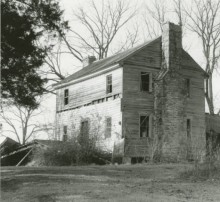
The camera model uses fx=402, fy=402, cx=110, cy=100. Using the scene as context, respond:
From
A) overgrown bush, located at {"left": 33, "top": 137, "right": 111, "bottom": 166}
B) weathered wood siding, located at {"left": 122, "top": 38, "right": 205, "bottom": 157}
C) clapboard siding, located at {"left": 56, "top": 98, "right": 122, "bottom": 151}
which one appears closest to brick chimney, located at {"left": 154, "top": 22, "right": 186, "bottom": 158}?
weathered wood siding, located at {"left": 122, "top": 38, "right": 205, "bottom": 157}

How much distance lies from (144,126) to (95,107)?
4.30 metres

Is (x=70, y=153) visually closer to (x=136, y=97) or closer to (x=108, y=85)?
(x=136, y=97)

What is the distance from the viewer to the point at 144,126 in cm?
2706

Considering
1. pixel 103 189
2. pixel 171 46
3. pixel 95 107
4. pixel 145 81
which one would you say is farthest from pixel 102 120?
pixel 103 189

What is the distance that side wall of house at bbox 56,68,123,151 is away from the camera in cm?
2659

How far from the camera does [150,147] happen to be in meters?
24.5

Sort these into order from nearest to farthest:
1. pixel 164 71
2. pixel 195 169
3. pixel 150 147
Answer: pixel 195 169, pixel 150 147, pixel 164 71

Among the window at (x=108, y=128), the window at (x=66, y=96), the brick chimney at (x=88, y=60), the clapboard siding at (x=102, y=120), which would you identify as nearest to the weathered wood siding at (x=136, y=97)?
the clapboard siding at (x=102, y=120)

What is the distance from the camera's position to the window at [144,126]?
26922mm

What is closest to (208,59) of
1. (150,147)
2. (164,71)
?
(164,71)

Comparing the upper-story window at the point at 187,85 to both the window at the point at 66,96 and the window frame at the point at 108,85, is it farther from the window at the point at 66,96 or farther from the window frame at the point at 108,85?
the window at the point at 66,96

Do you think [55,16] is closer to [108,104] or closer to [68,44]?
[108,104]

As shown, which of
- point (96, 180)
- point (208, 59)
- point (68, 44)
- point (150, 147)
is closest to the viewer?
point (96, 180)

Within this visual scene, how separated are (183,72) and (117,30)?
60.6 ft
